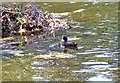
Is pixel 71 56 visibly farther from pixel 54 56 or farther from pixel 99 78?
pixel 99 78

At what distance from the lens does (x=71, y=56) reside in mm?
11398

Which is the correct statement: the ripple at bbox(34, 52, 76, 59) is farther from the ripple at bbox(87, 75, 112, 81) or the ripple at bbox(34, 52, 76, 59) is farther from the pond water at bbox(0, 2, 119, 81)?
the ripple at bbox(87, 75, 112, 81)

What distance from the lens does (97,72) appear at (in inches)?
387

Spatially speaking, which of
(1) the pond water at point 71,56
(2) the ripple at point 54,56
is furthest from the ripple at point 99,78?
(2) the ripple at point 54,56

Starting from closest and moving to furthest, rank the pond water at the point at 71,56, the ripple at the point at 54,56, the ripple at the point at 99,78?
1. the ripple at the point at 99,78
2. the pond water at the point at 71,56
3. the ripple at the point at 54,56

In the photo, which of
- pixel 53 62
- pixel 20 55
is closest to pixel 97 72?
pixel 53 62

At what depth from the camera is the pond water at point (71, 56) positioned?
383 inches

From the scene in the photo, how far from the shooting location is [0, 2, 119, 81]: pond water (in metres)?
9.73

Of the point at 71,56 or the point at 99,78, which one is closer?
the point at 99,78

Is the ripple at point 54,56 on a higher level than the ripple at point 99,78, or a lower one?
higher

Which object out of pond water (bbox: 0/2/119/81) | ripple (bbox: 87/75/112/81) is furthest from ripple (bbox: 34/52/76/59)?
ripple (bbox: 87/75/112/81)

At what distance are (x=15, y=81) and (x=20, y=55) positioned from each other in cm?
237

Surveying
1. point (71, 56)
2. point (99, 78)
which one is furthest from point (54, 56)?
point (99, 78)

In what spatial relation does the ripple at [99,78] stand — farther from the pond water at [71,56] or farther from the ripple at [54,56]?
the ripple at [54,56]
